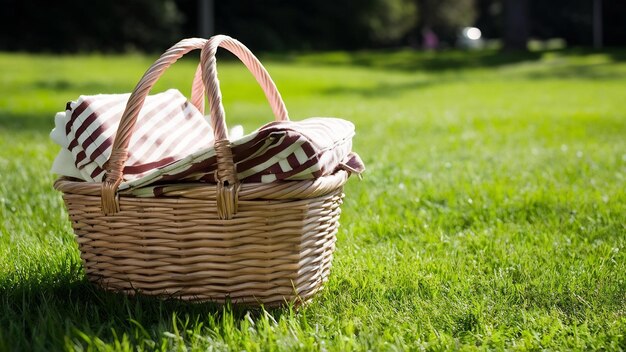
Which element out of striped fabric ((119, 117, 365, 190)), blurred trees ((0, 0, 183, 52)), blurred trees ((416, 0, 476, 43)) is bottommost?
blurred trees ((416, 0, 476, 43))

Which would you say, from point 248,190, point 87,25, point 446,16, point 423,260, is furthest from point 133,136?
point 446,16

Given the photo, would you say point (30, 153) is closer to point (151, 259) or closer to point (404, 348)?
point (151, 259)

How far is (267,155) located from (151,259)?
54cm

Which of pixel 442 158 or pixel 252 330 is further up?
pixel 252 330

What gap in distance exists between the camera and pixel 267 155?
2490mm

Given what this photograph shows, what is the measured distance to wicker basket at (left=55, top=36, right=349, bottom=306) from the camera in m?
2.45

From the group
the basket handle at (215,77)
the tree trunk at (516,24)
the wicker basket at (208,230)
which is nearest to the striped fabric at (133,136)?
the wicker basket at (208,230)

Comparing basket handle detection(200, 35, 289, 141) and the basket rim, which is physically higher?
basket handle detection(200, 35, 289, 141)

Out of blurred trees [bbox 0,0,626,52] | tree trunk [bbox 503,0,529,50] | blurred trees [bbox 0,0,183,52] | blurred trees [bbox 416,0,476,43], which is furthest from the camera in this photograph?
blurred trees [bbox 416,0,476,43]

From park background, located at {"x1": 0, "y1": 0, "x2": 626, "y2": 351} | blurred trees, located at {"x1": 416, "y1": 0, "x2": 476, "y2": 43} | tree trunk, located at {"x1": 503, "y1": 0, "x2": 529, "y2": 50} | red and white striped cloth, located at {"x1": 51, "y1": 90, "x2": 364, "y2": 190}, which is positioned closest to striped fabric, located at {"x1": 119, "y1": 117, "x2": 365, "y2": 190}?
red and white striped cloth, located at {"x1": 51, "y1": 90, "x2": 364, "y2": 190}

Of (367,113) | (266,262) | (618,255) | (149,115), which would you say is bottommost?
(367,113)

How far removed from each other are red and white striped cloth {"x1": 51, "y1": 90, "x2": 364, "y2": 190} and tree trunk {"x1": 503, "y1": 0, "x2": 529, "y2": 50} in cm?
2961

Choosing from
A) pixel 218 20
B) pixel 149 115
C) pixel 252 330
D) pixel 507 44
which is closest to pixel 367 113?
pixel 149 115

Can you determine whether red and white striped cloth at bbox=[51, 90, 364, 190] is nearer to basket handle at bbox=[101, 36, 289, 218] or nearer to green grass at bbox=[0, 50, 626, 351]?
basket handle at bbox=[101, 36, 289, 218]
